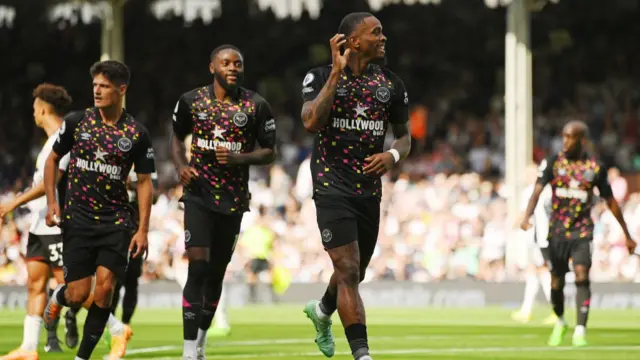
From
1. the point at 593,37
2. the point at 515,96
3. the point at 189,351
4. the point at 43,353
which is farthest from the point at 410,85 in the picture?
the point at 189,351

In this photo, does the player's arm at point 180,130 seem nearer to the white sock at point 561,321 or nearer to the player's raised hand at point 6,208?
the player's raised hand at point 6,208

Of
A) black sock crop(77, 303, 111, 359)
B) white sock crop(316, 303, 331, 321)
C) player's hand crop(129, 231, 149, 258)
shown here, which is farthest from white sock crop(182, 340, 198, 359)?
white sock crop(316, 303, 331, 321)

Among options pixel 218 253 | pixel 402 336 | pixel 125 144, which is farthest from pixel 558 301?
pixel 125 144

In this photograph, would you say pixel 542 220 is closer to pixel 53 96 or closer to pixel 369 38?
pixel 53 96

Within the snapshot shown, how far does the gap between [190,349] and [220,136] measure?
168cm

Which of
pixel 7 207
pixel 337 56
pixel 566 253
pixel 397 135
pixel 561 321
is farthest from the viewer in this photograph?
pixel 566 253

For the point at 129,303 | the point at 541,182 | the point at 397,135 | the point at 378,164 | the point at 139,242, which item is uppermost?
the point at 541,182

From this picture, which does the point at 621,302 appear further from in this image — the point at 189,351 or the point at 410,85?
the point at 189,351

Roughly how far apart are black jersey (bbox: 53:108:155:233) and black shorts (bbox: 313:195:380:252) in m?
1.61

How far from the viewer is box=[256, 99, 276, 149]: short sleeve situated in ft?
38.4

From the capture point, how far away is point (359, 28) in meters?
10.2

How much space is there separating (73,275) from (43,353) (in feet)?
11.4

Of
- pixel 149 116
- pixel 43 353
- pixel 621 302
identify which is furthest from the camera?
pixel 149 116

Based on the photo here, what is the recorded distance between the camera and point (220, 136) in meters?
11.5
